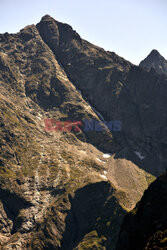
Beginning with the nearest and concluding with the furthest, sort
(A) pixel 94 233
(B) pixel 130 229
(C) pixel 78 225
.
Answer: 1. (B) pixel 130 229
2. (A) pixel 94 233
3. (C) pixel 78 225

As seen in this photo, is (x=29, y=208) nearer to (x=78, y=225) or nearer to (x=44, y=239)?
(x=44, y=239)

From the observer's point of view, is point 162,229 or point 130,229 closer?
point 162,229

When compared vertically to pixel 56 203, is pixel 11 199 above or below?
above

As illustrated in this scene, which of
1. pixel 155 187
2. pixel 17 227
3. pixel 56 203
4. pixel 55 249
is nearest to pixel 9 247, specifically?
pixel 17 227

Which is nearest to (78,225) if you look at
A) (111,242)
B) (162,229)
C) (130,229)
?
(111,242)

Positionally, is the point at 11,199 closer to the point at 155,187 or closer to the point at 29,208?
the point at 29,208

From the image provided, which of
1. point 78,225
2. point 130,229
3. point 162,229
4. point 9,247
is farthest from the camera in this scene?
point 78,225

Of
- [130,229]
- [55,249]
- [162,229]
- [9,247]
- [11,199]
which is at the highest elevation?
[162,229]
